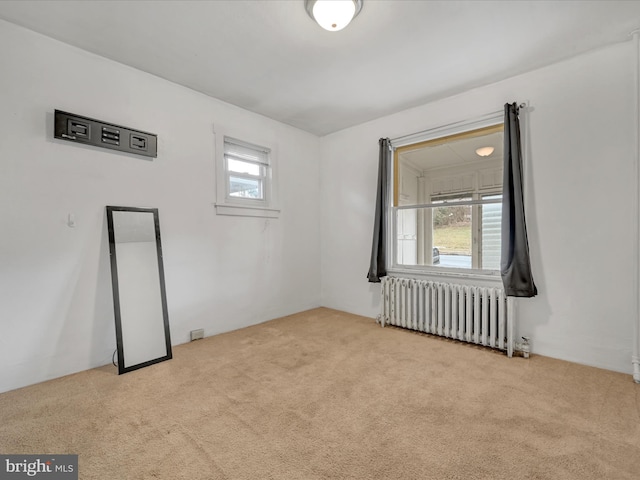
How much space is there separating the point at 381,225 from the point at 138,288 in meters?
2.74

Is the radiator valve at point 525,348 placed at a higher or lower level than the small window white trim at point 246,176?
lower

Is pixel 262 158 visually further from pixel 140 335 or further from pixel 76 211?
pixel 140 335

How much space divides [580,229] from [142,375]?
3941mm

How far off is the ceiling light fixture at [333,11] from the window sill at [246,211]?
209 cm

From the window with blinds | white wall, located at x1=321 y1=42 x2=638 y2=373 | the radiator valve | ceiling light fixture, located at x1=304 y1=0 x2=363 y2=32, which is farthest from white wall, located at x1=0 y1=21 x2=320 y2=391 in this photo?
white wall, located at x1=321 y1=42 x2=638 y2=373

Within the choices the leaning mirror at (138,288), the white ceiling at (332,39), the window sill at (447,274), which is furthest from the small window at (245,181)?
the window sill at (447,274)

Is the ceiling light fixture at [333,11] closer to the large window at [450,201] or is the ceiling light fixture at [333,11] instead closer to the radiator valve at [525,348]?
the large window at [450,201]

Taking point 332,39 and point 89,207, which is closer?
point 332,39

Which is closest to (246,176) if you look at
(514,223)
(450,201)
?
(450,201)

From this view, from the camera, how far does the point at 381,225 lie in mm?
3686

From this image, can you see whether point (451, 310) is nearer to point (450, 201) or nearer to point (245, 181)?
point (450, 201)

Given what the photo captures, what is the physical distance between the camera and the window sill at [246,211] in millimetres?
3350

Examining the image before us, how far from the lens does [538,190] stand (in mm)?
2721

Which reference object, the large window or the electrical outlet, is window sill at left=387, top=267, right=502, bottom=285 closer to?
the large window
